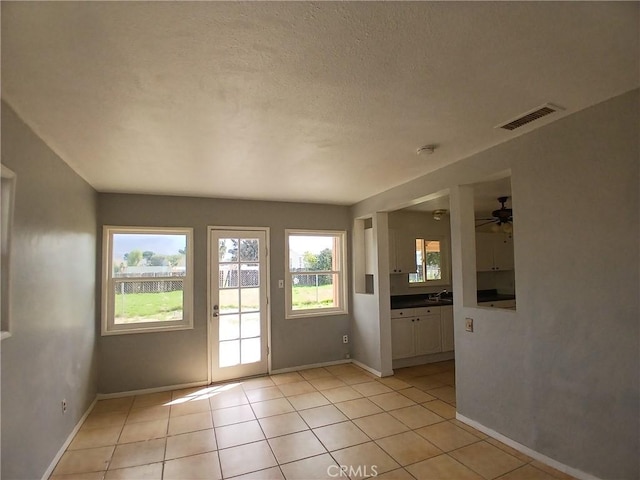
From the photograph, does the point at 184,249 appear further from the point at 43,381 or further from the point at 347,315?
the point at 347,315

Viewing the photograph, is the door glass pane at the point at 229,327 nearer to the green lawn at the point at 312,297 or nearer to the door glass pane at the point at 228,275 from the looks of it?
the door glass pane at the point at 228,275

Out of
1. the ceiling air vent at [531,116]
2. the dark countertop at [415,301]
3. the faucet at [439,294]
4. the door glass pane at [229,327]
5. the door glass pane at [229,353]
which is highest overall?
the ceiling air vent at [531,116]

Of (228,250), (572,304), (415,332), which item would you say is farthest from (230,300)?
(572,304)

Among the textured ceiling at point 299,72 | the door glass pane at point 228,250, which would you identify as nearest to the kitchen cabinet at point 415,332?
the door glass pane at point 228,250

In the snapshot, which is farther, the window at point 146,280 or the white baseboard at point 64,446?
the window at point 146,280

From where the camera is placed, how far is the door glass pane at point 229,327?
4512mm

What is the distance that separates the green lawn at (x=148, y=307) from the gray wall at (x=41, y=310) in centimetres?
67

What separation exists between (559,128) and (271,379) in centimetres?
411

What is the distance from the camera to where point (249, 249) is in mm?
4754

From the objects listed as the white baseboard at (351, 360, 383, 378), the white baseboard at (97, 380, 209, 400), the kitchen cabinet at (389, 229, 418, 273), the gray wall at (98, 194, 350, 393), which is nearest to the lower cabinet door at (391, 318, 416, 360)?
the white baseboard at (351, 360, 383, 378)

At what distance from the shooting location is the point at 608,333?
2031 mm

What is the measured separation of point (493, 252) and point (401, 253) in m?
2.01

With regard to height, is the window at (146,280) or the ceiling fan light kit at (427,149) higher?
the ceiling fan light kit at (427,149)

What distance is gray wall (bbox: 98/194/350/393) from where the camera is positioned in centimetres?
405
